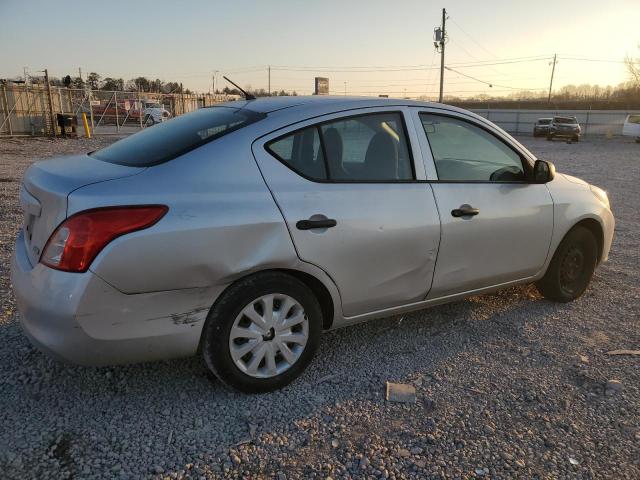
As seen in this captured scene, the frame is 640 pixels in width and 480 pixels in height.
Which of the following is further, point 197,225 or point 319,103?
point 319,103

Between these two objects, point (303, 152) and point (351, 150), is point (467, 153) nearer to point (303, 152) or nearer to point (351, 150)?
point (351, 150)

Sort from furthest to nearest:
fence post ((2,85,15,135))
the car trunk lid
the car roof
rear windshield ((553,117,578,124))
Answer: rear windshield ((553,117,578,124)) < fence post ((2,85,15,135)) < the car roof < the car trunk lid

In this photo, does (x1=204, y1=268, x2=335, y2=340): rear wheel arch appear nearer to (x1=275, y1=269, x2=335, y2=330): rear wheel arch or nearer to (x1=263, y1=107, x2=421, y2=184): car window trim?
(x1=275, y1=269, x2=335, y2=330): rear wheel arch

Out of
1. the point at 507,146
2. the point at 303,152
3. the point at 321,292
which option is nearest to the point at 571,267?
the point at 507,146

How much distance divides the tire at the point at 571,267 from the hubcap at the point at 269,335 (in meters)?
2.41

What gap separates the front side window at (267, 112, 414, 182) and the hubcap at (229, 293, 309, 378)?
758mm

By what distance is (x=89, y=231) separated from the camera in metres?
2.36

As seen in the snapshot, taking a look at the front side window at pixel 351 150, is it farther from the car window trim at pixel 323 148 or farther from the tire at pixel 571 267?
the tire at pixel 571 267

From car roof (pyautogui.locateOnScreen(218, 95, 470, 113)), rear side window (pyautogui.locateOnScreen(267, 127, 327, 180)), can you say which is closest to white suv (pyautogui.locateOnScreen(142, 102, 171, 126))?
car roof (pyautogui.locateOnScreen(218, 95, 470, 113))

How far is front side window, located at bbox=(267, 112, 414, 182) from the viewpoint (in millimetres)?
2949

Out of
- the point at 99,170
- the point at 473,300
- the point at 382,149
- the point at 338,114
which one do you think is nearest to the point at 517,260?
the point at 473,300

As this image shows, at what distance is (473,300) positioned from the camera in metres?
4.51

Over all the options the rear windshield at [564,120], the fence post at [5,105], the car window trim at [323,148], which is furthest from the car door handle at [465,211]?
the rear windshield at [564,120]

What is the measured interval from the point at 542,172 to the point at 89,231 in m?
3.15
